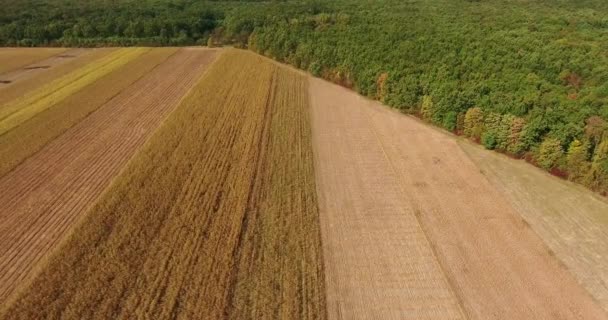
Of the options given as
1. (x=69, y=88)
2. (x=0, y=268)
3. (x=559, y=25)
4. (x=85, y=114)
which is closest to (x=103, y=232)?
(x=0, y=268)

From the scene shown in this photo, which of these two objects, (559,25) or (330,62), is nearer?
(330,62)

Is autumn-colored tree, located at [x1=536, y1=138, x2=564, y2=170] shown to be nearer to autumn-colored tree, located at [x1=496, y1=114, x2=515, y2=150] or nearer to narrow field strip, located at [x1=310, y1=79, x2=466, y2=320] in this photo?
autumn-colored tree, located at [x1=496, y1=114, x2=515, y2=150]

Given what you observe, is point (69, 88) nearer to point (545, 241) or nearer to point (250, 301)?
point (250, 301)

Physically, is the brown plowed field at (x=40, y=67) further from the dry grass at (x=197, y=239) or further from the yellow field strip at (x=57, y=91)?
the dry grass at (x=197, y=239)

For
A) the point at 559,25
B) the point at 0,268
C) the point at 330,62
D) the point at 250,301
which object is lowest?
the point at 0,268

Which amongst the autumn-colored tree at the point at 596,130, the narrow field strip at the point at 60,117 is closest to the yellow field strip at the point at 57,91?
the narrow field strip at the point at 60,117

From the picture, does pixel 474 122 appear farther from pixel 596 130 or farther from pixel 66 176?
pixel 66 176

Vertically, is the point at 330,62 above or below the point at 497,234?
above
